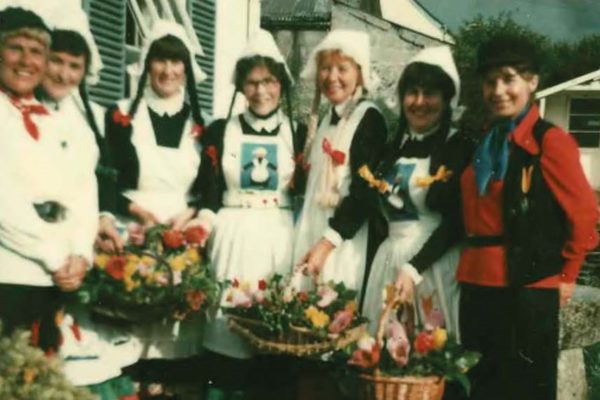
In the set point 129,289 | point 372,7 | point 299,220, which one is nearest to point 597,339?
point 299,220

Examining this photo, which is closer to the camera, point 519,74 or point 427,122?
point 519,74

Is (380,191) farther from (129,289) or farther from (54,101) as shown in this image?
(54,101)

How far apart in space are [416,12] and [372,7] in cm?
539

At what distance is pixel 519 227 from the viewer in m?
3.89

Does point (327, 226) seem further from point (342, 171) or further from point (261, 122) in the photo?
point (261, 122)

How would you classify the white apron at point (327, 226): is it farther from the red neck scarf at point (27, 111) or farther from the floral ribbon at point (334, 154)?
the red neck scarf at point (27, 111)

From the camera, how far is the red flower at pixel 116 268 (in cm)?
405

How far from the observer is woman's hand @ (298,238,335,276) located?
4.44m

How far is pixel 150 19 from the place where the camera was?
22.0 ft

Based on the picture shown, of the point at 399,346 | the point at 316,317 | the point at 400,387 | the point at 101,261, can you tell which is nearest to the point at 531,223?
the point at 399,346

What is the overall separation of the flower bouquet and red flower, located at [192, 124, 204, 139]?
516mm

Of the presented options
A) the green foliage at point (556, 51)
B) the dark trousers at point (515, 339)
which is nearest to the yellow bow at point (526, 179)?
the dark trousers at point (515, 339)

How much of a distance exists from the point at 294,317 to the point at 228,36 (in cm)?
405

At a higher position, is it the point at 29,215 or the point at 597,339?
the point at 29,215
